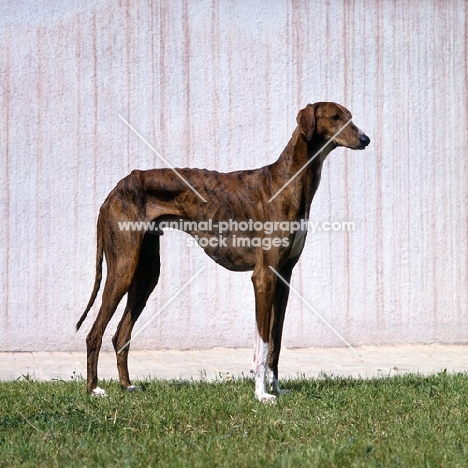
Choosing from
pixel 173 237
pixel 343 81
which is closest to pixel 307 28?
pixel 343 81

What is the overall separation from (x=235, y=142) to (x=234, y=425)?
4.83 meters

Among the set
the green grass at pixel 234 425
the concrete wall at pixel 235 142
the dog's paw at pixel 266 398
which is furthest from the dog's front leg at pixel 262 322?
the concrete wall at pixel 235 142

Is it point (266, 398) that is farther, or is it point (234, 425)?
point (266, 398)

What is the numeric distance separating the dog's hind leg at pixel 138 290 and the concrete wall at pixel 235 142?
2.48 meters

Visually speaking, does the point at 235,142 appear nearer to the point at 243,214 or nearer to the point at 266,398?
the point at 243,214

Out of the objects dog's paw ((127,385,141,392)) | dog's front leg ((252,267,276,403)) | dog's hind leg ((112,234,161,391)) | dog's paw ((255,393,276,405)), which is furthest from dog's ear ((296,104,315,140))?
dog's paw ((127,385,141,392))

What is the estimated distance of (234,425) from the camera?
512cm

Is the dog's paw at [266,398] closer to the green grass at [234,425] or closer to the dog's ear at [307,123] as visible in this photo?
the green grass at [234,425]

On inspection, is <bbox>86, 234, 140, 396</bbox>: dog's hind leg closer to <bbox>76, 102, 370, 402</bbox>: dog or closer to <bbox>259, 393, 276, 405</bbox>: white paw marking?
<bbox>76, 102, 370, 402</bbox>: dog

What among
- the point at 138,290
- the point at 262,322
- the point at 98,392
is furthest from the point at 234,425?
the point at 138,290

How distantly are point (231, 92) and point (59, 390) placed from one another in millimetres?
4313

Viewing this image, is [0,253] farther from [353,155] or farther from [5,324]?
[353,155]

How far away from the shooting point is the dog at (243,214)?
6098mm

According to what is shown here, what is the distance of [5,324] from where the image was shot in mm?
9031
